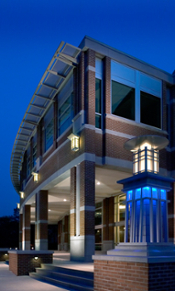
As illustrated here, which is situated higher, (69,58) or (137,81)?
(69,58)

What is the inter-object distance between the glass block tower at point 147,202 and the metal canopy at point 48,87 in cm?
910

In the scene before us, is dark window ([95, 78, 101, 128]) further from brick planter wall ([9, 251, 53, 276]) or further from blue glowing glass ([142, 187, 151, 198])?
blue glowing glass ([142, 187, 151, 198])

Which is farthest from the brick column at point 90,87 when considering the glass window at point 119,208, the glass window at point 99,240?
the glass window at point 99,240

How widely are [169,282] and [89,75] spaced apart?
37.6 feet

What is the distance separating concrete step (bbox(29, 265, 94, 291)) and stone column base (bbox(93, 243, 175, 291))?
A: 1.37 meters

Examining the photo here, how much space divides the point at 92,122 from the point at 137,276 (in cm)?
993

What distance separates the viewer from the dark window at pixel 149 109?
19156 mm

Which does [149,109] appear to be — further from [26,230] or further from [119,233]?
[26,230]

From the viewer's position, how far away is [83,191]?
52.7 ft

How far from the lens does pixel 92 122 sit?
16.8 meters

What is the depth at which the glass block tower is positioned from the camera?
30.3ft

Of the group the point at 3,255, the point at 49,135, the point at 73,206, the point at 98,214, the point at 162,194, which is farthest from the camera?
the point at 98,214

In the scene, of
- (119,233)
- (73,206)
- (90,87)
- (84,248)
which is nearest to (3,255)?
(119,233)

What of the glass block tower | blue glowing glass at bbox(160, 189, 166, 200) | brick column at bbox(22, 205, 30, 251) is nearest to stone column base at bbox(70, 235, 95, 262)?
the glass block tower
